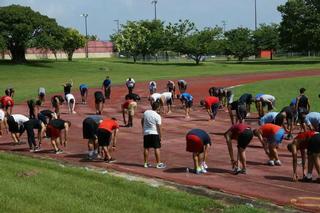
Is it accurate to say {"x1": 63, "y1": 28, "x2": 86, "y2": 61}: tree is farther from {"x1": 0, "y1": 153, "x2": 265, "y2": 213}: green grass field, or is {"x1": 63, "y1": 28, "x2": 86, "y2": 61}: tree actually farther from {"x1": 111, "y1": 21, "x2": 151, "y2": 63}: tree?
{"x1": 0, "y1": 153, "x2": 265, "y2": 213}: green grass field

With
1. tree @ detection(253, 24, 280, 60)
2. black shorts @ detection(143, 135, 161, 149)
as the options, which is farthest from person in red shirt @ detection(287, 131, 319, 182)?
tree @ detection(253, 24, 280, 60)

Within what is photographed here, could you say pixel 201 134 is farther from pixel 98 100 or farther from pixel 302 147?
pixel 98 100

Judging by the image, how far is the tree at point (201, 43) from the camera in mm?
81875

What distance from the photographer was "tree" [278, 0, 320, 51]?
7694 centimetres

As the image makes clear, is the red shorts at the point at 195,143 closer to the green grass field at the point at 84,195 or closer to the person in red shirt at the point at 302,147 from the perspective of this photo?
the green grass field at the point at 84,195

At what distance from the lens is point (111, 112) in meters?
28.1

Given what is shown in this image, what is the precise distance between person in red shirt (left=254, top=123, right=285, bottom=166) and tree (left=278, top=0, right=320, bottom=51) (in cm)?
6487

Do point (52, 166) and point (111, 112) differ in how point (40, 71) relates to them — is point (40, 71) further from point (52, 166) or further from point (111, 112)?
point (52, 166)

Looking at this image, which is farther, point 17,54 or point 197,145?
point 17,54

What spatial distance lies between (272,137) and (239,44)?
83.6 meters

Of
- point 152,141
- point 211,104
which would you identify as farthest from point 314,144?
point 211,104

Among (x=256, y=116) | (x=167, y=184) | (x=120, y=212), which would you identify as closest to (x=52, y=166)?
(x=167, y=184)

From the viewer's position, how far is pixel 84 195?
33.1 feet

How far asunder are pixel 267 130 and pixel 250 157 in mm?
1681
